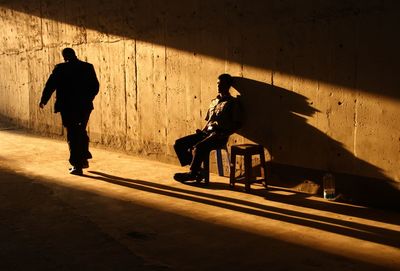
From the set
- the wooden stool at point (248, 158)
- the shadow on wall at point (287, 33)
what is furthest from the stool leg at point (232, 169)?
the shadow on wall at point (287, 33)

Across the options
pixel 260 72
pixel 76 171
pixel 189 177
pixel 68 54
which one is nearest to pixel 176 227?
pixel 189 177

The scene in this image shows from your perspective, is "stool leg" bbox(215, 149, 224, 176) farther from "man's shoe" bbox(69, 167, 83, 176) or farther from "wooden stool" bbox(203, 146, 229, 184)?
"man's shoe" bbox(69, 167, 83, 176)

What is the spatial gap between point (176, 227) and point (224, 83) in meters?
2.34

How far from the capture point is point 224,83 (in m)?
6.81

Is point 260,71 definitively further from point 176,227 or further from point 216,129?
point 176,227

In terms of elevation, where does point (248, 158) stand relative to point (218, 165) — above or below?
above

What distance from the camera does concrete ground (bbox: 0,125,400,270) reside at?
420 cm

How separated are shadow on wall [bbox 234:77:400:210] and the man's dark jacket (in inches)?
84.0

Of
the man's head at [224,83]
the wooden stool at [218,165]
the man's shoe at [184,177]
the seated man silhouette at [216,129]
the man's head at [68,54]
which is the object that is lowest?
the man's shoe at [184,177]

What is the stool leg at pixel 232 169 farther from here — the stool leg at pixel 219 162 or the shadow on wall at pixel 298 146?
the stool leg at pixel 219 162

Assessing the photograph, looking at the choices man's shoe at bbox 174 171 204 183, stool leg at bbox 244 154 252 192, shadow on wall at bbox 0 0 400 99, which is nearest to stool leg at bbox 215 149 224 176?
man's shoe at bbox 174 171 204 183

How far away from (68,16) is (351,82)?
6.52m

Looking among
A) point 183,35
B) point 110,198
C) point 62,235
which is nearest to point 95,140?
point 183,35

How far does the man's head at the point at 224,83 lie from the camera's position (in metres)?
6.80
